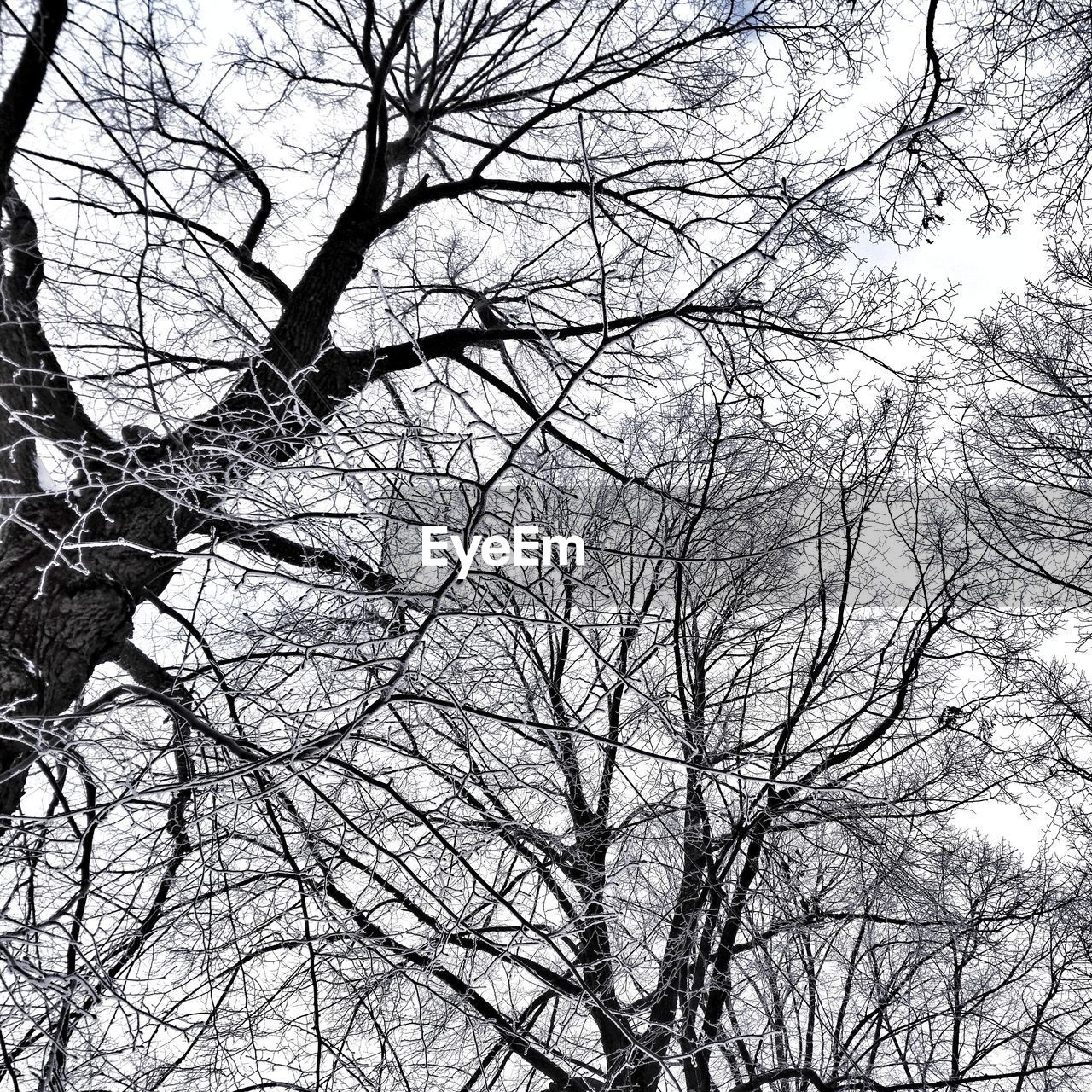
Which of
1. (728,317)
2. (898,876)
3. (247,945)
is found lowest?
(247,945)

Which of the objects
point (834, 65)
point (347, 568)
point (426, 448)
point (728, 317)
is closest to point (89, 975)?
point (347, 568)

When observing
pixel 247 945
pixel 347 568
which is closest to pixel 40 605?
pixel 347 568

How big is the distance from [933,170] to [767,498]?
1.68 metres

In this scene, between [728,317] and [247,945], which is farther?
[728,317]

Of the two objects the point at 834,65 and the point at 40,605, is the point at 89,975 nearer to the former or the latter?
the point at 40,605

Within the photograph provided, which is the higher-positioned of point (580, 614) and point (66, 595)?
point (580, 614)

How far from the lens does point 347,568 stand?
2.59 metres

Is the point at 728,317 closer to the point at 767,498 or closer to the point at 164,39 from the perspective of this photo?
the point at 767,498

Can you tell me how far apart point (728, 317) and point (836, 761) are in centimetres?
217

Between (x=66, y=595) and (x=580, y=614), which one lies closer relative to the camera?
(x=66, y=595)

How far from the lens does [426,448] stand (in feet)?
6.70

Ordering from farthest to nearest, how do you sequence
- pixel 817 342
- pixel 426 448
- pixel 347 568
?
1. pixel 817 342
2. pixel 347 568
3. pixel 426 448

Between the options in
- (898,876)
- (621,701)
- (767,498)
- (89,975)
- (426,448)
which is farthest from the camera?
(621,701)

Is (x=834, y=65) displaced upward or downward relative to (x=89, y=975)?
upward
